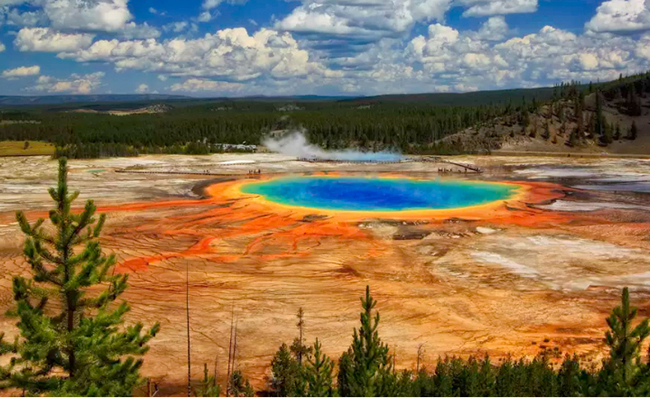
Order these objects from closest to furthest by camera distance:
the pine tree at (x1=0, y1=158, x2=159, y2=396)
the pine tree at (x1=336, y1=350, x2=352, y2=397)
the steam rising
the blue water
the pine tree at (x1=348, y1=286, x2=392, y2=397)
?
1. the pine tree at (x1=0, y1=158, x2=159, y2=396)
2. the pine tree at (x1=348, y1=286, x2=392, y2=397)
3. the pine tree at (x1=336, y1=350, x2=352, y2=397)
4. the blue water
5. the steam rising

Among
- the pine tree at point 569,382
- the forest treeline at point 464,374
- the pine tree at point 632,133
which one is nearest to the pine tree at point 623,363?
the forest treeline at point 464,374

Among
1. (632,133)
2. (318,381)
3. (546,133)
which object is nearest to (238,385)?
(318,381)

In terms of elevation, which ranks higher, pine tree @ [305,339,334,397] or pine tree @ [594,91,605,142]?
pine tree @ [594,91,605,142]

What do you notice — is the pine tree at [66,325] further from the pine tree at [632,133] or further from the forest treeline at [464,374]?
the pine tree at [632,133]

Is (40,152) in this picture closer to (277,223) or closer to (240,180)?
(240,180)

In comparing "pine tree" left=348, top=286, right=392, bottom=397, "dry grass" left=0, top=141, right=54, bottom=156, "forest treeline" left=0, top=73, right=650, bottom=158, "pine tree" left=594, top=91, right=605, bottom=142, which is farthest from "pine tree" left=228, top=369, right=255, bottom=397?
"pine tree" left=594, top=91, right=605, bottom=142

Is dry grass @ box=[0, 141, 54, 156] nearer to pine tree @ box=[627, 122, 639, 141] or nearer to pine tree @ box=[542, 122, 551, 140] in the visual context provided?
pine tree @ box=[542, 122, 551, 140]

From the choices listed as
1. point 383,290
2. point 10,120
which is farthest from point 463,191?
point 10,120
